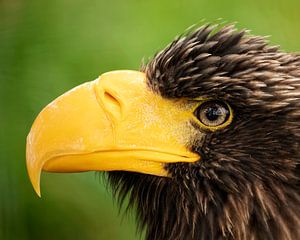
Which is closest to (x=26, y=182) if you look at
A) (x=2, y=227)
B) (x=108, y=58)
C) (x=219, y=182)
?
(x=2, y=227)

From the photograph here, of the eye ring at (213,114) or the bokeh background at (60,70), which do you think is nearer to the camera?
the eye ring at (213,114)

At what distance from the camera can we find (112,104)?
3447 mm

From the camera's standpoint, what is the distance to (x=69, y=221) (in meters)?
4.40

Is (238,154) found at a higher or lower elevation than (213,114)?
lower

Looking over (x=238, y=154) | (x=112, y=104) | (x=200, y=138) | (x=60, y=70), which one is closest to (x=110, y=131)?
(x=112, y=104)

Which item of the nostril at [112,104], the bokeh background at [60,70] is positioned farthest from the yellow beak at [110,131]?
the bokeh background at [60,70]

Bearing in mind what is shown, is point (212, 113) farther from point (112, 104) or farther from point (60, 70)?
point (60, 70)

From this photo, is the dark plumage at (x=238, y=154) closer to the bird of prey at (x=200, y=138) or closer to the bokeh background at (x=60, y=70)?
the bird of prey at (x=200, y=138)

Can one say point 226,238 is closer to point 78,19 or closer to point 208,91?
point 208,91

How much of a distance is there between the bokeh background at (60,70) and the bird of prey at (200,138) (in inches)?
27.5

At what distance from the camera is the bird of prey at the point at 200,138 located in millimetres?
3363

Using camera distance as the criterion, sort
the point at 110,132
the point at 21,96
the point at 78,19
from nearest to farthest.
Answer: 1. the point at 110,132
2. the point at 21,96
3. the point at 78,19

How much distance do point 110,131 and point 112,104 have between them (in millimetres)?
112

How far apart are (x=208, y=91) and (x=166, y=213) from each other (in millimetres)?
501
